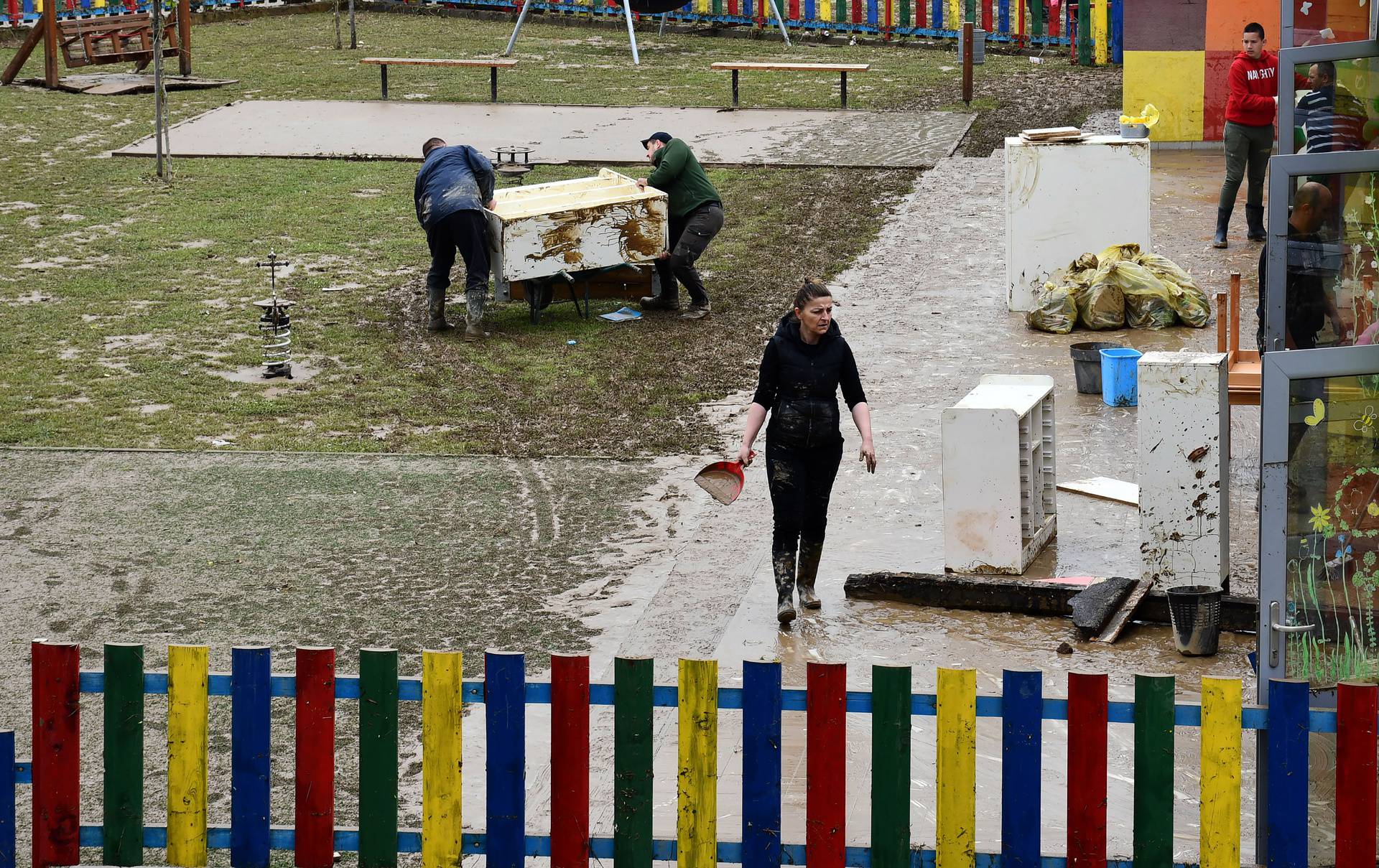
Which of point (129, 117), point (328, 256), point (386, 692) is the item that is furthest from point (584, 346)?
point (129, 117)

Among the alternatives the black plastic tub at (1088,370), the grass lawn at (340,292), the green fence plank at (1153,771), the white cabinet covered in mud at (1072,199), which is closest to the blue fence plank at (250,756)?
the green fence plank at (1153,771)

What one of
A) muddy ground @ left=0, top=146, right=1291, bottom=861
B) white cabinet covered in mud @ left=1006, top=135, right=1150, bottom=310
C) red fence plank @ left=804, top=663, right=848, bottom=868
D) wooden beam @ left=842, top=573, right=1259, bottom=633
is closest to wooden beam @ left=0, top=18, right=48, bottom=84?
muddy ground @ left=0, top=146, right=1291, bottom=861

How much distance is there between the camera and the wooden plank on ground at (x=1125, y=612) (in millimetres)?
7367

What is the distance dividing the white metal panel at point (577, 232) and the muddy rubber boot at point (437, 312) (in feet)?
1.72

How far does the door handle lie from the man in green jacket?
8822mm

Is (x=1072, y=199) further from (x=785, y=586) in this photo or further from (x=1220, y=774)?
(x=1220, y=774)

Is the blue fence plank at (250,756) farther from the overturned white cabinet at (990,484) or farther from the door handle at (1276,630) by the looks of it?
the overturned white cabinet at (990,484)

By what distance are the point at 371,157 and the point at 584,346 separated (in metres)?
8.60

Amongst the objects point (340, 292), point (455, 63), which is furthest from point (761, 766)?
point (455, 63)

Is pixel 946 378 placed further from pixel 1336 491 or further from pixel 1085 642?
pixel 1336 491

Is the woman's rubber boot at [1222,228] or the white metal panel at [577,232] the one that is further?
the woman's rubber boot at [1222,228]

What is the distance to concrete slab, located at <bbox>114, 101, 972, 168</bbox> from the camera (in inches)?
828

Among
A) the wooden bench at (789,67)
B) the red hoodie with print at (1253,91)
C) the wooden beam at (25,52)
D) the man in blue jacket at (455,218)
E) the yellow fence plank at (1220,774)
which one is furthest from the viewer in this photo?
the wooden beam at (25,52)

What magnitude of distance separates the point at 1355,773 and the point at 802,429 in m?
3.30
